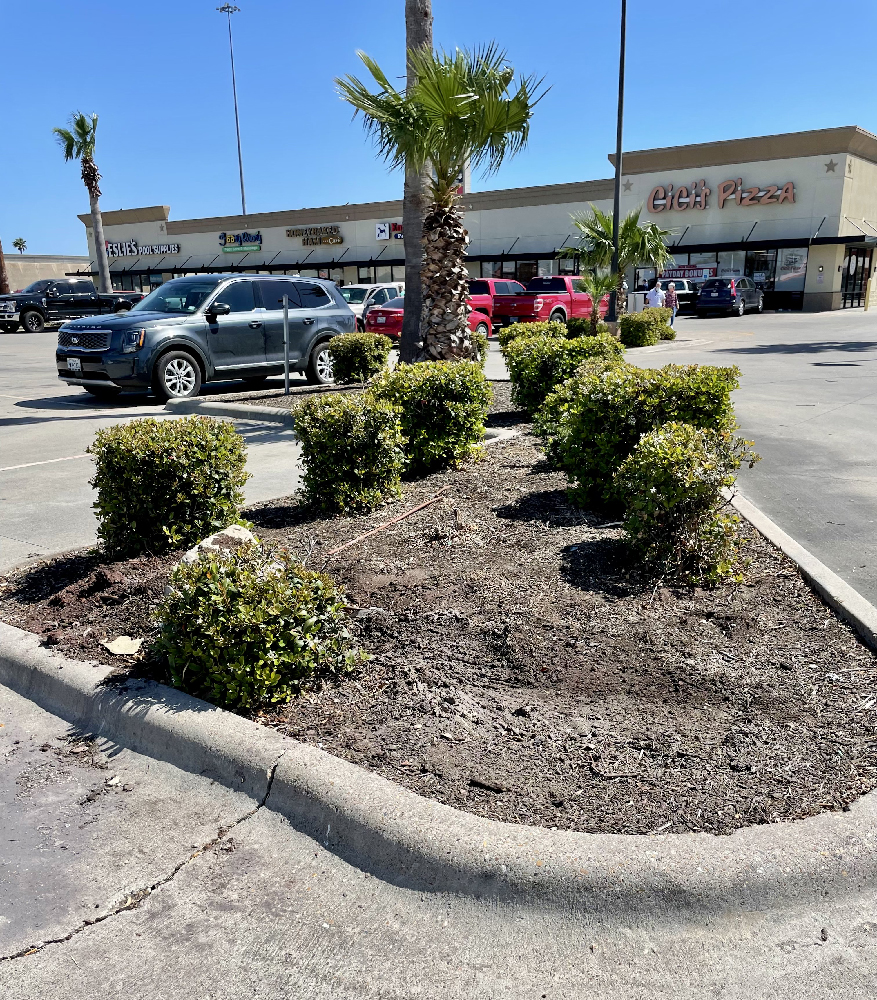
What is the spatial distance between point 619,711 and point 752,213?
4011cm

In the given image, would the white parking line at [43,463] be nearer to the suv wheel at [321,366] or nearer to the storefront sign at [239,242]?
the suv wheel at [321,366]

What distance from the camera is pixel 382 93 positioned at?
10.4 m

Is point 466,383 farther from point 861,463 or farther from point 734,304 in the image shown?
point 734,304

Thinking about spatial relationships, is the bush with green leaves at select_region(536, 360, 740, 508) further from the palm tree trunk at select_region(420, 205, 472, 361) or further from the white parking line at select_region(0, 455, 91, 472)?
the white parking line at select_region(0, 455, 91, 472)

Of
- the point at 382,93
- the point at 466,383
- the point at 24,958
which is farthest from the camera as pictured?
the point at 382,93

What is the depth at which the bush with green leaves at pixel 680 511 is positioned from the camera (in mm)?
4496

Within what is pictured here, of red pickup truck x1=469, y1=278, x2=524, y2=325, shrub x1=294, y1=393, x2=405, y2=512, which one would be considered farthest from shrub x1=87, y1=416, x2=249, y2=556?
red pickup truck x1=469, y1=278, x2=524, y2=325

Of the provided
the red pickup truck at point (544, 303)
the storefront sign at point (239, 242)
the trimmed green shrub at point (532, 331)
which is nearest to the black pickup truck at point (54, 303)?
the red pickup truck at point (544, 303)

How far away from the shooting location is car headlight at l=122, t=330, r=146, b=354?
1299 centimetres

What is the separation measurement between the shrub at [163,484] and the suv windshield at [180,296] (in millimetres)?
9240

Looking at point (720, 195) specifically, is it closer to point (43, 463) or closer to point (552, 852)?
point (43, 463)

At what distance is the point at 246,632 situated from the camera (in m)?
3.51

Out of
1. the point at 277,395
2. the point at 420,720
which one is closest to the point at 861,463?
the point at 420,720

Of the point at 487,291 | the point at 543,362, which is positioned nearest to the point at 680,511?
the point at 543,362
